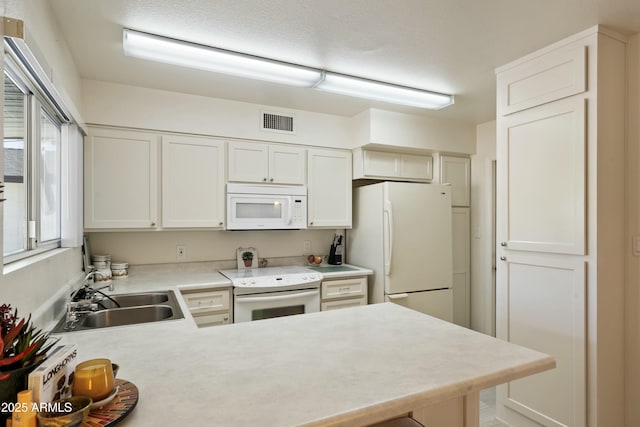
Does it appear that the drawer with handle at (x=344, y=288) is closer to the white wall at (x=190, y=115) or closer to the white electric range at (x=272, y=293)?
the white electric range at (x=272, y=293)

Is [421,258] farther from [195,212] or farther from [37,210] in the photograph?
[37,210]

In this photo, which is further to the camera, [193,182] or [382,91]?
[193,182]

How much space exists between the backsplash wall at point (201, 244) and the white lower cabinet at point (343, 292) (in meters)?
0.66

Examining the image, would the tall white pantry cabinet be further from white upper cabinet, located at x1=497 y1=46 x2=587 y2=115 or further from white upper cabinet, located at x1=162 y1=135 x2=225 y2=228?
white upper cabinet, located at x1=162 y1=135 x2=225 y2=228

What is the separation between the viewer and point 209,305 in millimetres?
2725

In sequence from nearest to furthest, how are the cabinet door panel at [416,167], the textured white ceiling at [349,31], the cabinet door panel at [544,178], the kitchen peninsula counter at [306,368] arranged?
1. the kitchen peninsula counter at [306,368]
2. the textured white ceiling at [349,31]
3. the cabinet door panel at [544,178]
4. the cabinet door panel at [416,167]

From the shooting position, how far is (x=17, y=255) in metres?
1.46

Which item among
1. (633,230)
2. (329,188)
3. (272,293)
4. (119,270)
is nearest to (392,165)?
(329,188)

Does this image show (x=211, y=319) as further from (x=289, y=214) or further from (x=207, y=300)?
(x=289, y=214)

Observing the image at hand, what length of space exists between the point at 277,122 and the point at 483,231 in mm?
2417

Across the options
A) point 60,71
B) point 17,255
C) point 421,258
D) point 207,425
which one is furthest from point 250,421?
point 421,258

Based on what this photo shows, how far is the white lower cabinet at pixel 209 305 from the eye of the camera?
2658mm

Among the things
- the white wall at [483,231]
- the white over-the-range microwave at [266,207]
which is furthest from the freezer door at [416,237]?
the white over-the-range microwave at [266,207]

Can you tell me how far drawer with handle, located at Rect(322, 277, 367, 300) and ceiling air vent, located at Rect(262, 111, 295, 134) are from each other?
1406 millimetres
